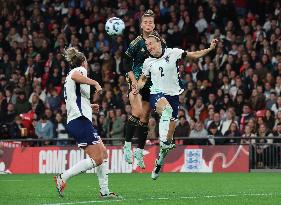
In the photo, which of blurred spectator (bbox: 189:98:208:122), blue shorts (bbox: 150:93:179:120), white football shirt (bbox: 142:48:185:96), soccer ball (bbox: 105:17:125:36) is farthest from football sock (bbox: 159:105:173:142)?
blurred spectator (bbox: 189:98:208:122)

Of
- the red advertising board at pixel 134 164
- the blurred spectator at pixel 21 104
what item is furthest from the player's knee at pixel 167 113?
the blurred spectator at pixel 21 104

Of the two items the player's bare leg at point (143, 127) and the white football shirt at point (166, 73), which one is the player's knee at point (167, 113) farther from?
the player's bare leg at point (143, 127)

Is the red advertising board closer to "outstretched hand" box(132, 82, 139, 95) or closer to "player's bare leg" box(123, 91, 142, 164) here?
"player's bare leg" box(123, 91, 142, 164)

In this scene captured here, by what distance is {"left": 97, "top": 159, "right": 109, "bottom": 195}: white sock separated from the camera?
43.5 ft

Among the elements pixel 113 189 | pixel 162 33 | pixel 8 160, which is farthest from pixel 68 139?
pixel 113 189

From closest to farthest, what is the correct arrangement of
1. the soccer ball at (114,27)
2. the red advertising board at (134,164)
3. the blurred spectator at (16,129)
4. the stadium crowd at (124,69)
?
1. the soccer ball at (114,27)
2. the red advertising board at (134,164)
3. the stadium crowd at (124,69)
4. the blurred spectator at (16,129)

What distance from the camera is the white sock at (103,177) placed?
43.5 feet

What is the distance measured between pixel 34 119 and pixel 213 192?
13.2 metres

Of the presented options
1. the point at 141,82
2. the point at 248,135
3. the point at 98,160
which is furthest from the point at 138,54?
the point at 248,135

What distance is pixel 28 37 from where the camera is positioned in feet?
100

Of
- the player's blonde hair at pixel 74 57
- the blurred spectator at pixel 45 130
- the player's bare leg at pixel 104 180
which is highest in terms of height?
the player's blonde hair at pixel 74 57

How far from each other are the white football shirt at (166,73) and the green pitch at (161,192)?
1.81 m

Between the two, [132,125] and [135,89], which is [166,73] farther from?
[132,125]

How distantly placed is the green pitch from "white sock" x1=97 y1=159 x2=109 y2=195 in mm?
192
